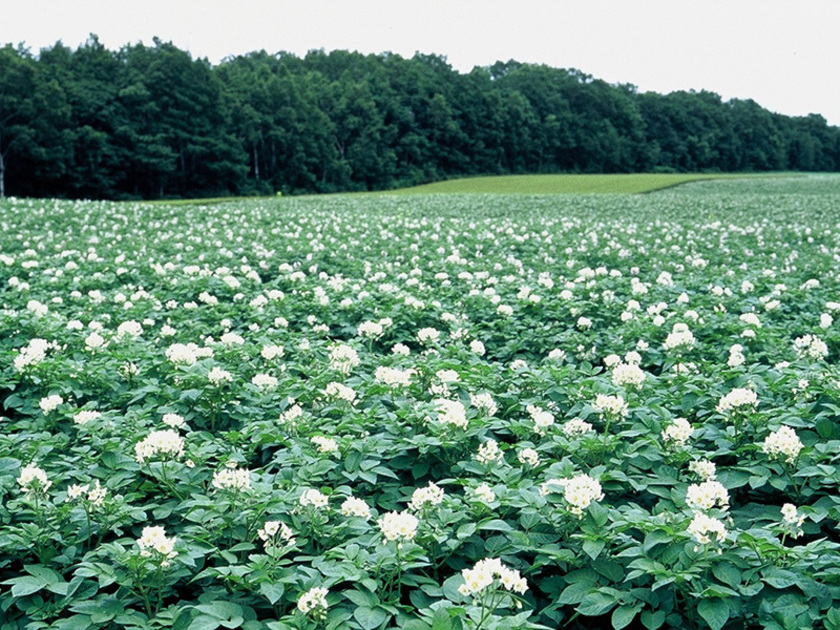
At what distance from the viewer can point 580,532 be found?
2.74 m

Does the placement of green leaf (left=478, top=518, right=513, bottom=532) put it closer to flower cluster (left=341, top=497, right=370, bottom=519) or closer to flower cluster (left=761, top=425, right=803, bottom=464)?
flower cluster (left=341, top=497, right=370, bottom=519)

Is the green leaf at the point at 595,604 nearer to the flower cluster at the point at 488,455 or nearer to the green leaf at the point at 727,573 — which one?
the green leaf at the point at 727,573

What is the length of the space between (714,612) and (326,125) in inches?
2689

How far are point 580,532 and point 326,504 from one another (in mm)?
973

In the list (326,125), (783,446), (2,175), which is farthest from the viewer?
(326,125)

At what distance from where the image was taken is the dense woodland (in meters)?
51.1

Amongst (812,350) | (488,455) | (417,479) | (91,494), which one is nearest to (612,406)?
(488,455)

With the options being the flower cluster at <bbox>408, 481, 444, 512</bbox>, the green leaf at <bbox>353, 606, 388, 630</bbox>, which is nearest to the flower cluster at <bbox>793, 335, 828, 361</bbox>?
the flower cluster at <bbox>408, 481, 444, 512</bbox>

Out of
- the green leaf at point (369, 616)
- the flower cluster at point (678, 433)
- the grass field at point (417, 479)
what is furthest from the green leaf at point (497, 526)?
the flower cluster at point (678, 433)

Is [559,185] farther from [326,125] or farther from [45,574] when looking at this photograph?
[45,574]

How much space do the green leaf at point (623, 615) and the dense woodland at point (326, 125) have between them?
52.9 meters

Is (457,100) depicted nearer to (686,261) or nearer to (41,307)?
(686,261)

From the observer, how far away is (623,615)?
227cm

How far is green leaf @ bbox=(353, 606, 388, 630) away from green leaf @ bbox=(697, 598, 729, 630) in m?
0.97
